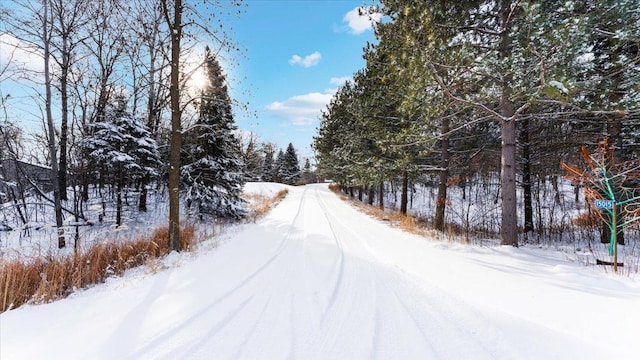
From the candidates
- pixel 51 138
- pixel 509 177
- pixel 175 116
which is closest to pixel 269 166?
pixel 51 138

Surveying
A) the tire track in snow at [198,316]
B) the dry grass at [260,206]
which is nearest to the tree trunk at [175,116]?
the tire track in snow at [198,316]

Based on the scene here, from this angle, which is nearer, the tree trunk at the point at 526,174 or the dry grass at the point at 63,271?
the dry grass at the point at 63,271

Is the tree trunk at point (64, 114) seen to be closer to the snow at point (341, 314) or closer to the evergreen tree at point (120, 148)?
the evergreen tree at point (120, 148)

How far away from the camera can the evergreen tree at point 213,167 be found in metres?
11.1

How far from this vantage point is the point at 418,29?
5.66m

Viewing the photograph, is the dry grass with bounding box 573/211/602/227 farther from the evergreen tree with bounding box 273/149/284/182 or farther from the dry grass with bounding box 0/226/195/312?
the evergreen tree with bounding box 273/149/284/182

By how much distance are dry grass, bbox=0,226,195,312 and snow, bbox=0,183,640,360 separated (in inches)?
11.2

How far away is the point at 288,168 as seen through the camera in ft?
189

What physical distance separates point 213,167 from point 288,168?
46.4 meters

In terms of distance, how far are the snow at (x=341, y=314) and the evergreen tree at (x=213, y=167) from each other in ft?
22.1

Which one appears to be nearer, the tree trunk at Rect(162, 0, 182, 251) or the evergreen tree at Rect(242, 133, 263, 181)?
the tree trunk at Rect(162, 0, 182, 251)

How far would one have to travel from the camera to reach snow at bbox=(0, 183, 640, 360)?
2.21 m

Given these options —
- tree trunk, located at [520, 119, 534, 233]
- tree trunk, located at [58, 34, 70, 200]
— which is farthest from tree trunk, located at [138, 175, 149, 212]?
tree trunk, located at [520, 119, 534, 233]

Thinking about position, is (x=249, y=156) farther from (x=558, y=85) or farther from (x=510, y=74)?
(x=558, y=85)
